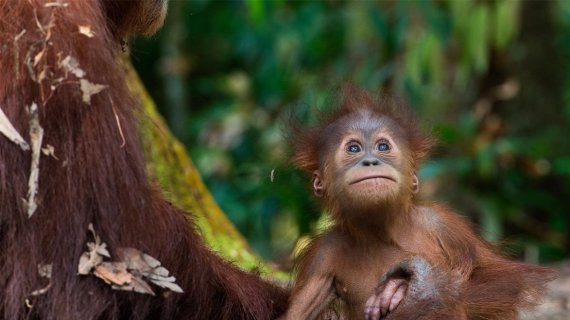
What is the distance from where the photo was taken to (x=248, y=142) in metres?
10.7

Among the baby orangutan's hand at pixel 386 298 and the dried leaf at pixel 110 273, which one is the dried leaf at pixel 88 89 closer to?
the dried leaf at pixel 110 273

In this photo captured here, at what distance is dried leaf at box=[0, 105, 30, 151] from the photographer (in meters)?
3.91

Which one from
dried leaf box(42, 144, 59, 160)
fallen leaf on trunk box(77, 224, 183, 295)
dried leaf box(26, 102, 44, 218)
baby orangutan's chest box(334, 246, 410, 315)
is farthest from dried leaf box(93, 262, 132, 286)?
baby orangutan's chest box(334, 246, 410, 315)

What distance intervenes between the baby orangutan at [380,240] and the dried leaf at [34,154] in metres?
1.34

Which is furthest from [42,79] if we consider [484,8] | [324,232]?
[484,8]

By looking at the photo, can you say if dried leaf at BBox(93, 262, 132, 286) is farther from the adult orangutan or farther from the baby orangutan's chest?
the baby orangutan's chest

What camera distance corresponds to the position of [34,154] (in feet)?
12.9

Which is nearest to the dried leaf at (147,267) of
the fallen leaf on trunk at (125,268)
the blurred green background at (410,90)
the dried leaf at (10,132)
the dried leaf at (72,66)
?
the fallen leaf on trunk at (125,268)

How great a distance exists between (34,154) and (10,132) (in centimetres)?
11

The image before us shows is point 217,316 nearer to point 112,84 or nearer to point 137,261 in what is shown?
point 137,261

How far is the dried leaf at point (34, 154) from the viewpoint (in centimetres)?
393

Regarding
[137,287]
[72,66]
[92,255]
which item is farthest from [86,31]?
[137,287]

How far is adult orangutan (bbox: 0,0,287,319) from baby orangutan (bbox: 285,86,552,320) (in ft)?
3.09

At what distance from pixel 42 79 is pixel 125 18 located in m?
0.60
